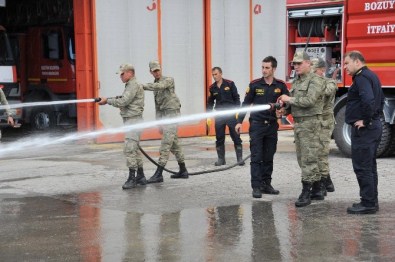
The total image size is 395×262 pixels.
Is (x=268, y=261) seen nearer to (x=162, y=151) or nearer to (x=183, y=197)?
(x=183, y=197)

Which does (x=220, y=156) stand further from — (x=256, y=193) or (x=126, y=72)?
(x=256, y=193)

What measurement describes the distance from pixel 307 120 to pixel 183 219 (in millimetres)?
1885

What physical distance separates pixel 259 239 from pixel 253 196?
2.07 meters

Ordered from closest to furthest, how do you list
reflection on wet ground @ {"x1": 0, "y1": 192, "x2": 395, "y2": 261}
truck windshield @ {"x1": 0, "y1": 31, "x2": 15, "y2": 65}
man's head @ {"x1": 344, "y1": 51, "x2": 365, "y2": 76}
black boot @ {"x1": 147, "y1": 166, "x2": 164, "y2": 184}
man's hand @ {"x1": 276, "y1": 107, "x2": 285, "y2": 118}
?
1. reflection on wet ground @ {"x1": 0, "y1": 192, "x2": 395, "y2": 261}
2. man's head @ {"x1": 344, "y1": 51, "x2": 365, "y2": 76}
3. man's hand @ {"x1": 276, "y1": 107, "x2": 285, "y2": 118}
4. black boot @ {"x1": 147, "y1": 166, "x2": 164, "y2": 184}
5. truck windshield @ {"x1": 0, "y1": 31, "x2": 15, "y2": 65}

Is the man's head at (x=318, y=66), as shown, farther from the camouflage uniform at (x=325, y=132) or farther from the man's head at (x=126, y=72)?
the man's head at (x=126, y=72)

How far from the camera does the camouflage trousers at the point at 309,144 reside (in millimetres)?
7871

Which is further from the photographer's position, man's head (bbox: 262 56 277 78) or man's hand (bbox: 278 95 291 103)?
man's head (bbox: 262 56 277 78)

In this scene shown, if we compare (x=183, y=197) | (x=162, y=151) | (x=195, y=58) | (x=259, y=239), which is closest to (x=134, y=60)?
(x=195, y=58)

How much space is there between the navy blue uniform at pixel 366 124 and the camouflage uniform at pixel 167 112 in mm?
3336

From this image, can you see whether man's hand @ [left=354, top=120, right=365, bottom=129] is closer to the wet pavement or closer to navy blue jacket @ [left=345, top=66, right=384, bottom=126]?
navy blue jacket @ [left=345, top=66, right=384, bottom=126]

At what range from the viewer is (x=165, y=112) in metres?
10.2

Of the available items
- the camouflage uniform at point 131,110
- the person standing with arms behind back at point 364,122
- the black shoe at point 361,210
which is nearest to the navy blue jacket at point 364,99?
the person standing with arms behind back at point 364,122

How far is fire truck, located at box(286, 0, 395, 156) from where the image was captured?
1141 cm

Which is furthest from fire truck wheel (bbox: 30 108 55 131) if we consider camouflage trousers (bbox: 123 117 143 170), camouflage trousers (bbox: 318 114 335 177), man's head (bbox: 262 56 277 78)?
camouflage trousers (bbox: 318 114 335 177)
